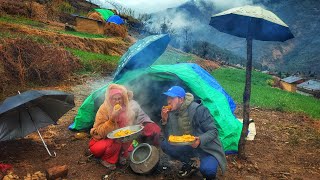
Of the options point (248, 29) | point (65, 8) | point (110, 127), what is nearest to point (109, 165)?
point (110, 127)

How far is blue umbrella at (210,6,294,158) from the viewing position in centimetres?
520

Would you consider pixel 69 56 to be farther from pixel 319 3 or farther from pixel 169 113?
pixel 319 3

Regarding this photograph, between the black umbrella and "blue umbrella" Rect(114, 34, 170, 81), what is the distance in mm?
1563

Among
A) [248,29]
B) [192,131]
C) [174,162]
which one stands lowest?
[174,162]

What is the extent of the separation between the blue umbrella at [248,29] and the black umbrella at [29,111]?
10.2 ft

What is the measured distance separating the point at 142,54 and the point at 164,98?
1.09m

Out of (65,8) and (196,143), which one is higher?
(65,8)

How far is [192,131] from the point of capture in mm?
4586

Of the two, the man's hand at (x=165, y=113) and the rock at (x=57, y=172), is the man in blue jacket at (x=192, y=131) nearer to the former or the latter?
the man's hand at (x=165, y=113)

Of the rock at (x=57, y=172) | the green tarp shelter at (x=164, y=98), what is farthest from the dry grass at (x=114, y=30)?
the rock at (x=57, y=172)

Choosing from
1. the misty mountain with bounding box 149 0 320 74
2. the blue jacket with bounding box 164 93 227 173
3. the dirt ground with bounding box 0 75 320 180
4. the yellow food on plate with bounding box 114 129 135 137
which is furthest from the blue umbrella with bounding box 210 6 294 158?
the misty mountain with bounding box 149 0 320 74

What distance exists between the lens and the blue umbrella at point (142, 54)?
20.0ft

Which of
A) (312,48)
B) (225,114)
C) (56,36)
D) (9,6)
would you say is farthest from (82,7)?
(312,48)

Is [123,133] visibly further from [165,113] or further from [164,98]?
[164,98]
